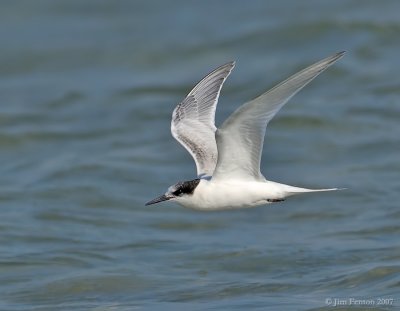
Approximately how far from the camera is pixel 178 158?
620 inches

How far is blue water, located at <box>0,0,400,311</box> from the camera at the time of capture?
11531 millimetres

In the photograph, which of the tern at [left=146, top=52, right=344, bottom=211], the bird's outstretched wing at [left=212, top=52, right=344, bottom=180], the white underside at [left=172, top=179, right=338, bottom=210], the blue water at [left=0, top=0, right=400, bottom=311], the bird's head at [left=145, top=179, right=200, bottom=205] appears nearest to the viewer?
the bird's outstretched wing at [left=212, top=52, right=344, bottom=180]

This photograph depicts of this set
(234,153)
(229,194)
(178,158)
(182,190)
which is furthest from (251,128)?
(178,158)

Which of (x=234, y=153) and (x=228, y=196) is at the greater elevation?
(x=234, y=153)

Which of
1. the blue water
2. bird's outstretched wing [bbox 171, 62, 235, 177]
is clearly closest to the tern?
bird's outstretched wing [bbox 171, 62, 235, 177]

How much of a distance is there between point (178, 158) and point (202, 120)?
473 cm

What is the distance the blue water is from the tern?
144 centimetres

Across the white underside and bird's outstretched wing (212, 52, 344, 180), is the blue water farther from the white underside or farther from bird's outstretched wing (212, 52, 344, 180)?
bird's outstretched wing (212, 52, 344, 180)

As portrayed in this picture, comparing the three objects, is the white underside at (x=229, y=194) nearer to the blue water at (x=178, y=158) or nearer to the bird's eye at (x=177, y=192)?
the bird's eye at (x=177, y=192)

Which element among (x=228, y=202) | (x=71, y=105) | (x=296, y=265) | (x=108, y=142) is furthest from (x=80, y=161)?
(x=228, y=202)

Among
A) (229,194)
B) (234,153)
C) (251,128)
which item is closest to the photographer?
(251,128)

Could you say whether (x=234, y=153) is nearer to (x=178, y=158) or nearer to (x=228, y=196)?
(x=228, y=196)

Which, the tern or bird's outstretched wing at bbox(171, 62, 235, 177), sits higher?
bird's outstretched wing at bbox(171, 62, 235, 177)

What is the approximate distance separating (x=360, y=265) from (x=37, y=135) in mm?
7078
